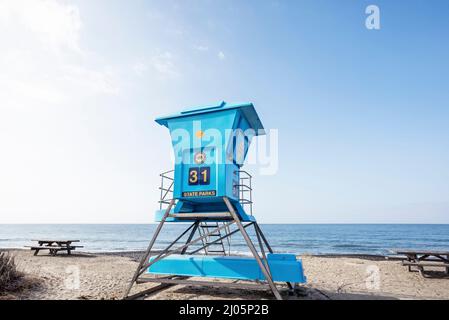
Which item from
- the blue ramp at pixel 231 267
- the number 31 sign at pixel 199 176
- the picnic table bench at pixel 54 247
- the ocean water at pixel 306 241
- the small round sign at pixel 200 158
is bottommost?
the ocean water at pixel 306 241

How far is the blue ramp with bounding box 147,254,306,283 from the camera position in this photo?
24.4 feet

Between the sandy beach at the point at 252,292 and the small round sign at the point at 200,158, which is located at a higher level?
the small round sign at the point at 200,158

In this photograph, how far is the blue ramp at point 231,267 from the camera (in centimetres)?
743

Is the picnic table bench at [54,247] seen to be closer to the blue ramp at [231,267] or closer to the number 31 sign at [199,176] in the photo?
the blue ramp at [231,267]

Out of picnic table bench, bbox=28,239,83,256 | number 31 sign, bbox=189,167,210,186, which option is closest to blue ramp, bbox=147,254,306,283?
number 31 sign, bbox=189,167,210,186

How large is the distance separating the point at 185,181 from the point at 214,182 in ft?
3.29

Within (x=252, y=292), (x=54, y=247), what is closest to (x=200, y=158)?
(x=252, y=292)

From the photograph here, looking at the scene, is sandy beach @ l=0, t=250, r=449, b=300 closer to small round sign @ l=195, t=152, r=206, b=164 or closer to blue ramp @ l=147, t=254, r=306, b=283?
blue ramp @ l=147, t=254, r=306, b=283

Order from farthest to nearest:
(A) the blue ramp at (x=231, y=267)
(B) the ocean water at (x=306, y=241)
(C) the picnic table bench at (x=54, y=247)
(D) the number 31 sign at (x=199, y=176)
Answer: (B) the ocean water at (x=306, y=241)
(C) the picnic table bench at (x=54, y=247)
(D) the number 31 sign at (x=199, y=176)
(A) the blue ramp at (x=231, y=267)

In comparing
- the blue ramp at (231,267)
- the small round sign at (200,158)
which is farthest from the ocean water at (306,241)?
the small round sign at (200,158)

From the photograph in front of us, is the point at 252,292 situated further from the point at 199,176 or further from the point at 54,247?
the point at 54,247
